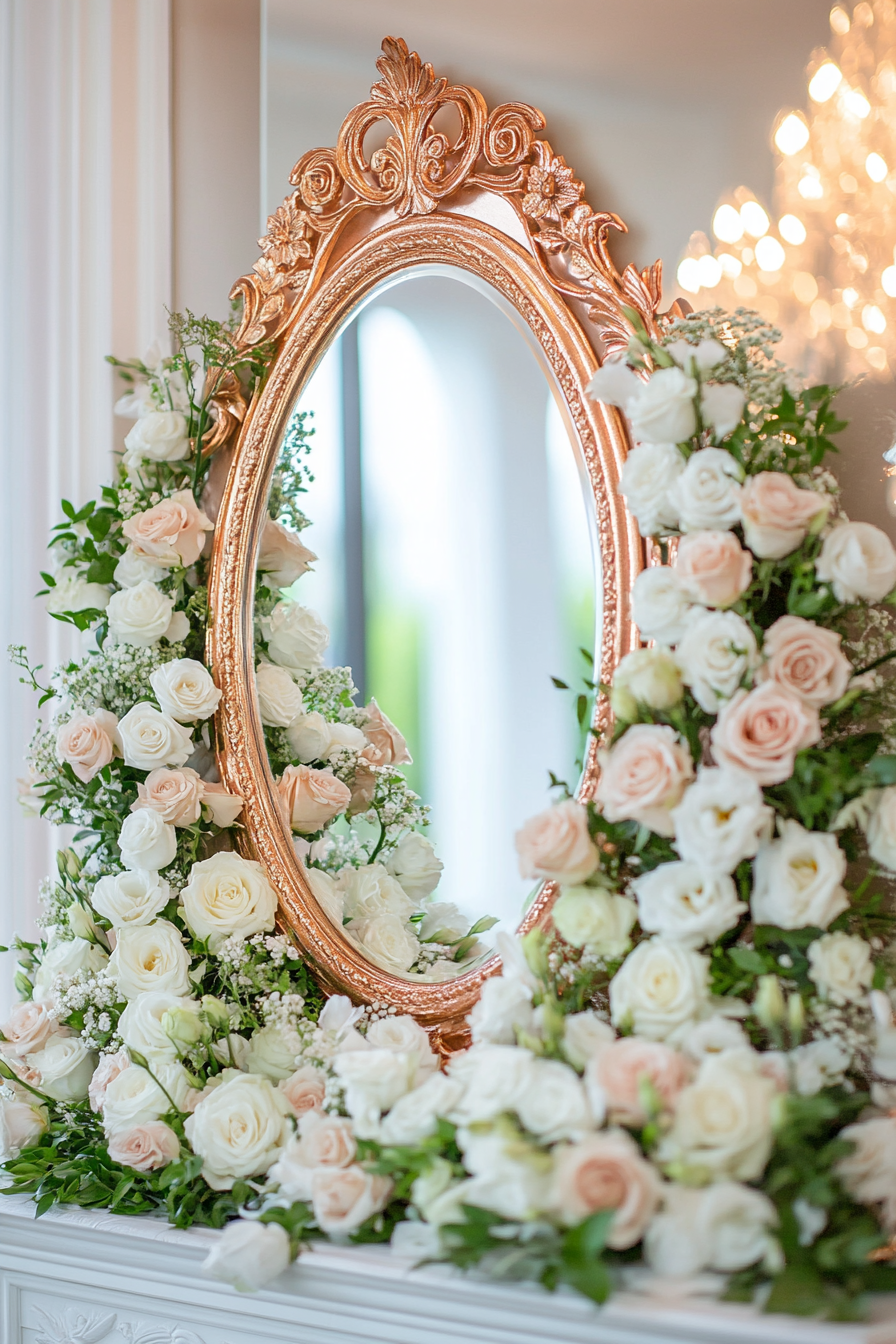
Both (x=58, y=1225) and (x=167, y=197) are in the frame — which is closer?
(x=58, y=1225)

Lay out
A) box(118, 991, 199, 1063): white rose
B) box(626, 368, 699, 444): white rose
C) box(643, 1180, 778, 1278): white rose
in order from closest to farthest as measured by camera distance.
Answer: box(643, 1180, 778, 1278): white rose
box(626, 368, 699, 444): white rose
box(118, 991, 199, 1063): white rose

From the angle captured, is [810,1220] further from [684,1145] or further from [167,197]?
[167,197]

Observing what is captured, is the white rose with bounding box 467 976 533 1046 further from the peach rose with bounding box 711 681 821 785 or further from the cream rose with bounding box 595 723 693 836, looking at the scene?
the peach rose with bounding box 711 681 821 785

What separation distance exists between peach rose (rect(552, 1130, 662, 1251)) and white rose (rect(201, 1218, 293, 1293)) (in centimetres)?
36

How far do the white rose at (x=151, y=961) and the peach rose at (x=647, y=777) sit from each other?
2.29 feet

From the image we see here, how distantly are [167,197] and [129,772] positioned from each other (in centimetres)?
107

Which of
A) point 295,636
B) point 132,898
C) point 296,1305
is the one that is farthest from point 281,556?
point 296,1305

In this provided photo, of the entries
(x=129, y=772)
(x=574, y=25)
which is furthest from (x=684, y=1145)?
(x=574, y=25)

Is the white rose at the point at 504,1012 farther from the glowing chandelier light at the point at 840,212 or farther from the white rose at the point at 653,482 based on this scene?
the glowing chandelier light at the point at 840,212

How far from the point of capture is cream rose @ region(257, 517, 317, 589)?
1747mm

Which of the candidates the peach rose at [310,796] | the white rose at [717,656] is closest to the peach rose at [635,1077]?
the white rose at [717,656]

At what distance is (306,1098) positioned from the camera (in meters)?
1.46

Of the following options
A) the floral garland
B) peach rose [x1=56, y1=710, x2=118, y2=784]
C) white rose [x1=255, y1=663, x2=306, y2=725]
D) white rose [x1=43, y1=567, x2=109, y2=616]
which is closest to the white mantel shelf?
the floral garland

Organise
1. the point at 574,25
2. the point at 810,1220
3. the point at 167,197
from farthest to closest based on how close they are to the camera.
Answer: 1. the point at 167,197
2. the point at 574,25
3. the point at 810,1220
